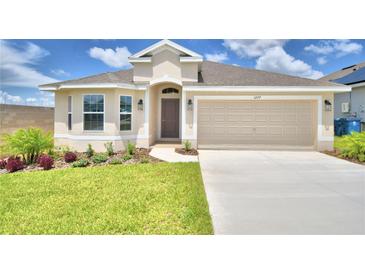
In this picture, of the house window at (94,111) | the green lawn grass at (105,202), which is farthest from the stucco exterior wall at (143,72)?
the green lawn grass at (105,202)

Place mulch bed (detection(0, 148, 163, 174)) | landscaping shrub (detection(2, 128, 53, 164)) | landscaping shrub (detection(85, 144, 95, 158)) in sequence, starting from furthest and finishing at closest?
landscaping shrub (detection(85, 144, 95, 158)) < landscaping shrub (detection(2, 128, 53, 164)) < mulch bed (detection(0, 148, 163, 174))

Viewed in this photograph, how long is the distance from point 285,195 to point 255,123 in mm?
7422

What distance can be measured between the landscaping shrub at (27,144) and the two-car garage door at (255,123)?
7.13 metres

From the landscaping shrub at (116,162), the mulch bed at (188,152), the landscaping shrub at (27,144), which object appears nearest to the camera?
the landscaping shrub at (27,144)

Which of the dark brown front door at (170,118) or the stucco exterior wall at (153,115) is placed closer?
the stucco exterior wall at (153,115)

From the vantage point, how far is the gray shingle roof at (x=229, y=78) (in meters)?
11.9

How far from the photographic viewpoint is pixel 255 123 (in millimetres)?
12797

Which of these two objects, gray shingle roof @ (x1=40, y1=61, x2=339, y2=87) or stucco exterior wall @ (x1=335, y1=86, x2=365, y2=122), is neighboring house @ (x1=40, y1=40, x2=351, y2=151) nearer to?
gray shingle roof @ (x1=40, y1=61, x2=339, y2=87)

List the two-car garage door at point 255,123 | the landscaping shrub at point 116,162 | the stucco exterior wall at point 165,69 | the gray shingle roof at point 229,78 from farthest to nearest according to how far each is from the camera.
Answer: the two-car garage door at point 255,123 < the stucco exterior wall at point 165,69 < the gray shingle roof at point 229,78 < the landscaping shrub at point 116,162

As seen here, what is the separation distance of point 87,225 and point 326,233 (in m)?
3.96

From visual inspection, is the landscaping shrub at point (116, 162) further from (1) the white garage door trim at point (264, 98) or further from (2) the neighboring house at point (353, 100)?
(2) the neighboring house at point (353, 100)

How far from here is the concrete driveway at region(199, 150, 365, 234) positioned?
4.24 meters

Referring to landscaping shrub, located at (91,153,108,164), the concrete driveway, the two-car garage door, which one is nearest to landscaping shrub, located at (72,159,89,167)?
landscaping shrub, located at (91,153,108,164)
